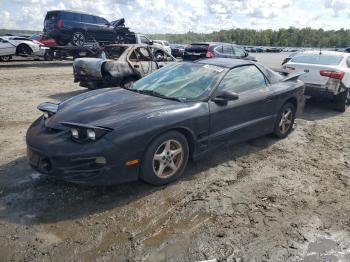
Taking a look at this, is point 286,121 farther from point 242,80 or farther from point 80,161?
point 80,161

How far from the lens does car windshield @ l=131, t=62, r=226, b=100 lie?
4.43m

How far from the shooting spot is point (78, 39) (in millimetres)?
17812

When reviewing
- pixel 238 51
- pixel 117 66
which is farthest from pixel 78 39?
pixel 117 66

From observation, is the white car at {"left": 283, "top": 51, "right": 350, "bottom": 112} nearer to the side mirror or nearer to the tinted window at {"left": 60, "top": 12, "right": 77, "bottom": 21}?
the side mirror

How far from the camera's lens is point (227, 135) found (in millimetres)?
4574

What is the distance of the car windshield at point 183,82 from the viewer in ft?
14.5

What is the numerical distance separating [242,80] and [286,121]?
4.89 ft

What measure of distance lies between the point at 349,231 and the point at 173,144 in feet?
6.67

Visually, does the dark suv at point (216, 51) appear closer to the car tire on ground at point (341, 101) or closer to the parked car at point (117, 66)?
the parked car at point (117, 66)

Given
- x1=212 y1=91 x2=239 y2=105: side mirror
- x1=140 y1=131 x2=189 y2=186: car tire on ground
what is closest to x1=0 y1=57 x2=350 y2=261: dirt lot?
x1=140 y1=131 x2=189 y2=186: car tire on ground

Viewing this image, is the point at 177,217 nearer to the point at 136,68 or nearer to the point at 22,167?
the point at 22,167

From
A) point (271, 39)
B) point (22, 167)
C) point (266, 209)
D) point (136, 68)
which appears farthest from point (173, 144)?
point (271, 39)

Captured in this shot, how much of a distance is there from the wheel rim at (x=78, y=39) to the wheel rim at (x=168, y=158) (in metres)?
15.4

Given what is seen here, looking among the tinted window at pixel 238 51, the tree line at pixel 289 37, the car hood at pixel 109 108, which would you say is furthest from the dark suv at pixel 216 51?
the tree line at pixel 289 37
